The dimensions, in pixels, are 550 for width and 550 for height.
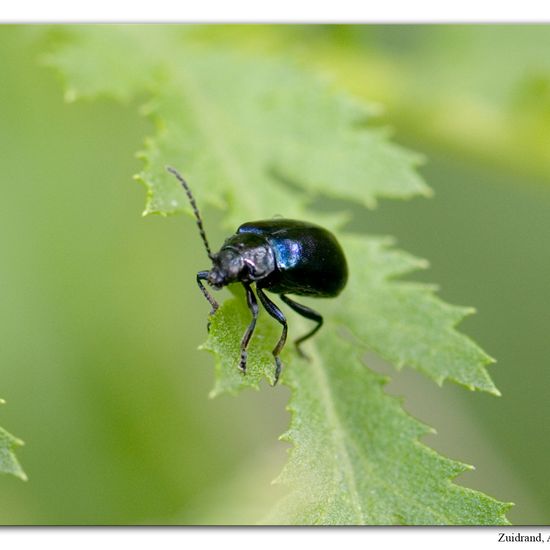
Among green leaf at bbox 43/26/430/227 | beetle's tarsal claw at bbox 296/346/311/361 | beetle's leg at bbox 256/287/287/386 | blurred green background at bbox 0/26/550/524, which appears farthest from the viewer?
blurred green background at bbox 0/26/550/524

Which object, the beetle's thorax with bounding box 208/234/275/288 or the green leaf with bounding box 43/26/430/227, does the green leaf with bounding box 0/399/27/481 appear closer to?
the beetle's thorax with bounding box 208/234/275/288

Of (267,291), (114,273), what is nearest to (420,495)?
(267,291)

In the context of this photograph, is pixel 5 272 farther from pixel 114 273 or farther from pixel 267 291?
pixel 267 291

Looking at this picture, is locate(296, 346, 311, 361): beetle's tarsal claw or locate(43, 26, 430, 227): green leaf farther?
locate(43, 26, 430, 227): green leaf

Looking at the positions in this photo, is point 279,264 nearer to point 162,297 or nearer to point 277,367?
point 277,367

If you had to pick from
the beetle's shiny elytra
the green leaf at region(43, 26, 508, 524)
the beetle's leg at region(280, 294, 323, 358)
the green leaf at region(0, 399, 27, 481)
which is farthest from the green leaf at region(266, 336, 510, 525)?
the green leaf at region(0, 399, 27, 481)

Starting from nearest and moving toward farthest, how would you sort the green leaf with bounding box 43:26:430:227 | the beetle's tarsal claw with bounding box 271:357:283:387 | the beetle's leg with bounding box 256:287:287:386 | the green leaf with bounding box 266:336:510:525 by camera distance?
1. the green leaf with bounding box 266:336:510:525
2. the beetle's tarsal claw with bounding box 271:357:283:387
3. the beetle's leg with bounding box 256:287:287:386
4. the green leaf with bounding box 43:26:430:227

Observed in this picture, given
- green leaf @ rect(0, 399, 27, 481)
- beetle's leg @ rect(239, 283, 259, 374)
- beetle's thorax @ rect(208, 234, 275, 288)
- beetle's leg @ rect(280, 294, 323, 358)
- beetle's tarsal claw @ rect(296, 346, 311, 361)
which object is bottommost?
beetle's tarsal claw @ rect(296, 346, 311, 361)

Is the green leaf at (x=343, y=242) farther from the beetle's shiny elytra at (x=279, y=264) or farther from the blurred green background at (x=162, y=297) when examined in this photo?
the blurred green background at (x=162, y=297)
